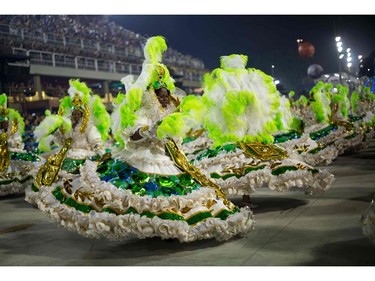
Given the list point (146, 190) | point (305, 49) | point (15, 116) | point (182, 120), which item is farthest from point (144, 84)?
point (15, 116)

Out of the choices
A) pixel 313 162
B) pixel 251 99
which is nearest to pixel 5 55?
pixel 251 99

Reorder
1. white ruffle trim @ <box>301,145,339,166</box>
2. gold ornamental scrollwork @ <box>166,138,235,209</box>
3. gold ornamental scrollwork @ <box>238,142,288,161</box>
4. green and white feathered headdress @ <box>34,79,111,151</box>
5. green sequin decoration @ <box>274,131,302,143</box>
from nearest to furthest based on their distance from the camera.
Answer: gold ornamental scrollwork @ <box>166,138,235,209</box>, gold ornamental scrollwork @ <box>238,142,288,161</box>, green and white feathered headdress @ <box>34,79,111,151</box>, green sequin decoration @ <box>274,131,302,143</box>, white ruffle trim @ <box>301,145,339,166</box>

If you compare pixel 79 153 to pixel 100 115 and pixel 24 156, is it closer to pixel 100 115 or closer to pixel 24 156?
pixel 100 115

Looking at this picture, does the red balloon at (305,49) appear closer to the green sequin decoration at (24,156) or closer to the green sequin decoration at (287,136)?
→ the green sequin decoration at (287,136)

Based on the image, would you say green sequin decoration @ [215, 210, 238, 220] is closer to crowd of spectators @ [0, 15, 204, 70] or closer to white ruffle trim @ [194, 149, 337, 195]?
white ruffle trim @ [194, 149, 337, 195]

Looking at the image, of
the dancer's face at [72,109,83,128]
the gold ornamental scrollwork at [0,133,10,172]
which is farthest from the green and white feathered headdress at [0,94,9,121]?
the dancer's face at [72,109,83,128]

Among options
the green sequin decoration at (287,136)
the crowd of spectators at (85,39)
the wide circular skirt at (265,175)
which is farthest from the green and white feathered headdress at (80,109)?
the green sequin decoration at (287,136)
